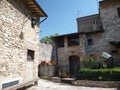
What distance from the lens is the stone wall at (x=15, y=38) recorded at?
275 inches

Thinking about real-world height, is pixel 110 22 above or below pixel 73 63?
above

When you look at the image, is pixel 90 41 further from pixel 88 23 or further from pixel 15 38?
pixel 15 38

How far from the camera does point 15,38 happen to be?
8039 millimetres

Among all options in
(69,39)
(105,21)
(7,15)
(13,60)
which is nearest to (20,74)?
(13,60)

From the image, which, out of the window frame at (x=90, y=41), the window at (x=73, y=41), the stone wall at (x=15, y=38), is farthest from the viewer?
the window at (x=73, y=41)

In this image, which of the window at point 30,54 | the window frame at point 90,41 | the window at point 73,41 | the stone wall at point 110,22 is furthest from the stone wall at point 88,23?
the window at point 30,54

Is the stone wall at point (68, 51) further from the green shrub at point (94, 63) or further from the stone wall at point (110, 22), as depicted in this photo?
the stone wall at point (110, 22)

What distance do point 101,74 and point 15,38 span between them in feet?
23.3

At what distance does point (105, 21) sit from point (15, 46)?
11701 mm

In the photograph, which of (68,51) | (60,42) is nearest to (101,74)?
(68,51)

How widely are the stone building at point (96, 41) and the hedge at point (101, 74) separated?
399cm

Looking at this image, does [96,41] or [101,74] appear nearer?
[101,74]

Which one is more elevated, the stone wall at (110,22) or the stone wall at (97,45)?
the stone wall at (110,22)

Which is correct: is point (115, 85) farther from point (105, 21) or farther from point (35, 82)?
point (105, 21)
